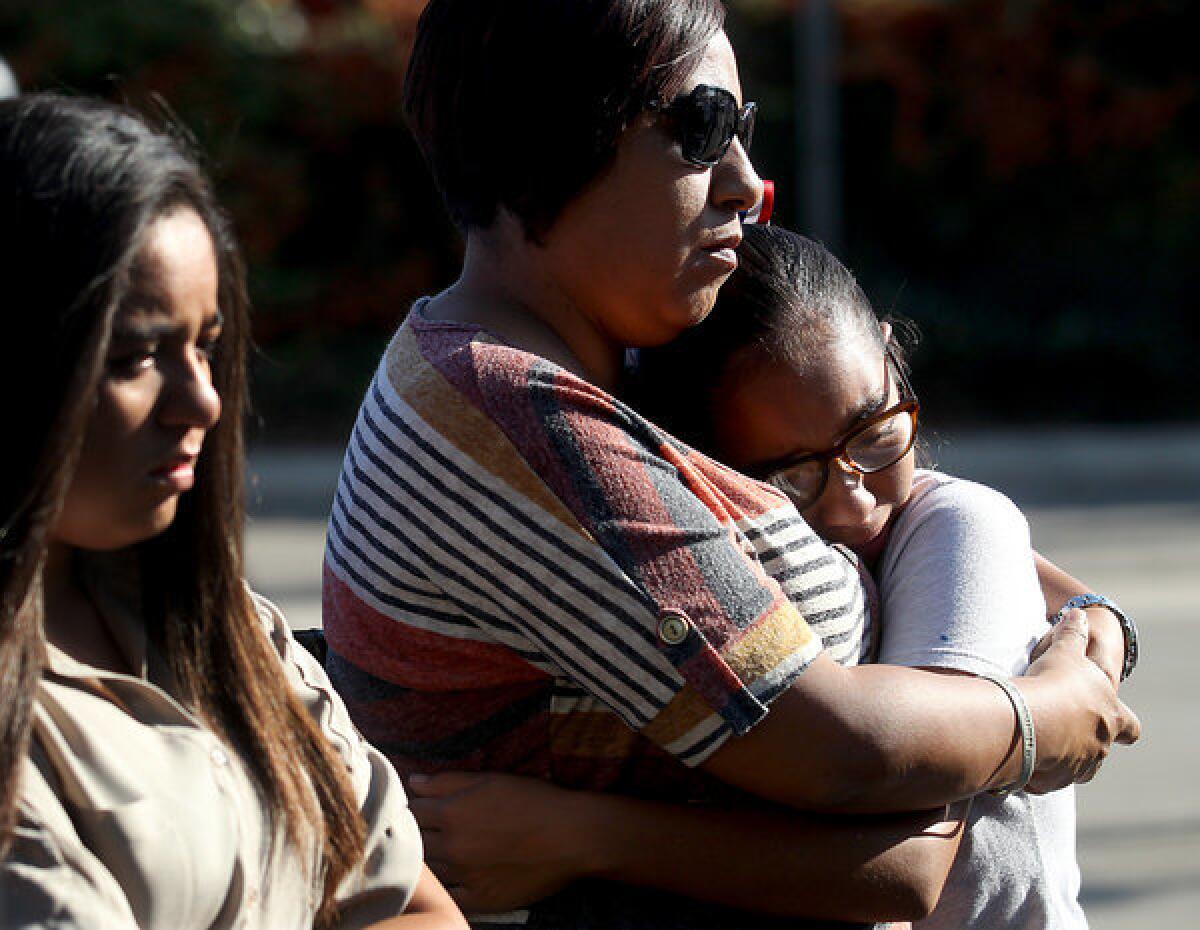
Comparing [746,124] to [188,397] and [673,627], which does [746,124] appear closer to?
[673,627]

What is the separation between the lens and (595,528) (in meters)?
1.72

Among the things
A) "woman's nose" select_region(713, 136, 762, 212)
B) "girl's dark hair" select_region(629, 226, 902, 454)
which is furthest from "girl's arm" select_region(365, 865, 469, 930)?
"woman's nose" select_region(713, 136, 762, 212)

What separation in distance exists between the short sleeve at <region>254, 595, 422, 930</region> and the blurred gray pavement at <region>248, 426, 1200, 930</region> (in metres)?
0.22

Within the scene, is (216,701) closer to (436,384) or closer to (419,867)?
(419,867)

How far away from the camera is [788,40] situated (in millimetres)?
16078

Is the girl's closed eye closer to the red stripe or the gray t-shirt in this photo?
the red stripe

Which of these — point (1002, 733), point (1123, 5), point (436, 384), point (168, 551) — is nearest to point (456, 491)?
point (436, 384)

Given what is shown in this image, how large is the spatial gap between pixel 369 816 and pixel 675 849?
1.11ft

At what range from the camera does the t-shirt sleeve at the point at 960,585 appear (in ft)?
6.47

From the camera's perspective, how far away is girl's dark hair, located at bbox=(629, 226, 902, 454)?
216 centimetres

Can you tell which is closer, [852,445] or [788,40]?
[852,445]

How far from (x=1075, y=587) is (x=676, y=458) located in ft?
2.70

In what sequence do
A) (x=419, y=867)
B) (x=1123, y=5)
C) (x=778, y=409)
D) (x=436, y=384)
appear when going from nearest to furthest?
1. (x=419, y=867)
2. (x=436, y=384)
3. (x=778, y=409)
4. (x=1123, y=5)

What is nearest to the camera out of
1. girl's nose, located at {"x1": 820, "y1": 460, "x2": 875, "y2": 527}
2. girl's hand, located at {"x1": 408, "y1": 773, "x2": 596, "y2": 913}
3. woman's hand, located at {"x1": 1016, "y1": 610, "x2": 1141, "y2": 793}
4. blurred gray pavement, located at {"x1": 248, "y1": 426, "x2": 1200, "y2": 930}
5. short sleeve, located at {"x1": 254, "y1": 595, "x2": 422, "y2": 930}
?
short sleeve, located at {"x1": 254, "y1": 595, "x2": 422, "y2": 930}
